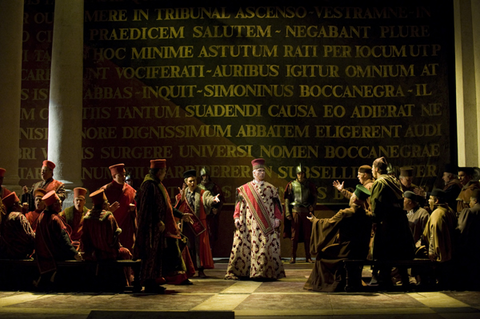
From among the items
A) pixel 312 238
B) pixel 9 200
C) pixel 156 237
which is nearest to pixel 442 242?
pixel 312 238

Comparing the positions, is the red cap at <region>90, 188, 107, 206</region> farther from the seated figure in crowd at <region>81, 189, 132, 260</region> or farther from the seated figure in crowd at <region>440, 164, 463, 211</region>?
the seated figure in crowd at <region>440, 164, 463, 211</region>

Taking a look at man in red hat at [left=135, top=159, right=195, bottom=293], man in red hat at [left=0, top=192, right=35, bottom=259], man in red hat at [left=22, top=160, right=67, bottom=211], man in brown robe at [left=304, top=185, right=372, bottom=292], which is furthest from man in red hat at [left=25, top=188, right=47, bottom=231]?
man in brown robe at [left=304, top=185, right=372, bottom=292]

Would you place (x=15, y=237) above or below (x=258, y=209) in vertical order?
below

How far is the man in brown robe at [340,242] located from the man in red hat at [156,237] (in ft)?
5.81

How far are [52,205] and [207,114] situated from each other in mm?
5405

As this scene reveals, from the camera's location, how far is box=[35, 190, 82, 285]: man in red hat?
6730mm

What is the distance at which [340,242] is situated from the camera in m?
6.89

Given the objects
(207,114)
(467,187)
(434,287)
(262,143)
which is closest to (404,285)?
(434,287)

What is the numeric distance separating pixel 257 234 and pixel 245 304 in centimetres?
234

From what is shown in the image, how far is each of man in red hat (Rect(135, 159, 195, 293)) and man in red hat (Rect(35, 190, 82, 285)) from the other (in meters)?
0.85

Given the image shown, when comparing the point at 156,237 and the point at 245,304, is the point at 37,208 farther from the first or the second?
the point at 245,304

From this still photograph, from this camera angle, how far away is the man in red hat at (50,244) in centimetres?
673

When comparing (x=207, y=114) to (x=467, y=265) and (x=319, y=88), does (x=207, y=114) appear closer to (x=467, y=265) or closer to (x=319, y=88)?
(x=319, y=88)

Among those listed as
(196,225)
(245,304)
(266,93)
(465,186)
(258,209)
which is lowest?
(245,304)
